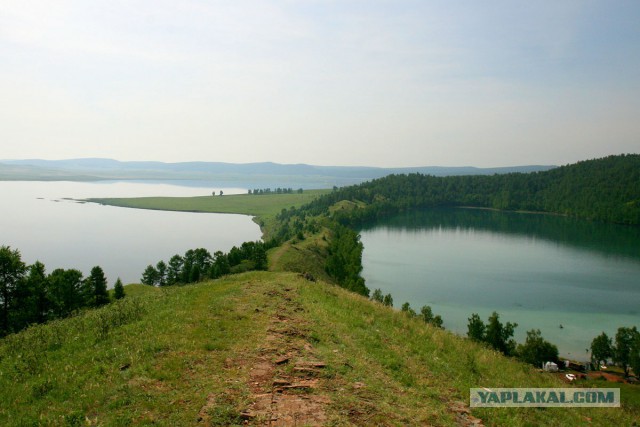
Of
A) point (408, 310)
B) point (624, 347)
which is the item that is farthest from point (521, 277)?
point (408, 310)

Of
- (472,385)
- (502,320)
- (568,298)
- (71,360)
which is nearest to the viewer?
(71,360)

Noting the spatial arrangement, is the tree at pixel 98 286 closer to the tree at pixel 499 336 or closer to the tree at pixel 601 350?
the tree at pixel 499 336

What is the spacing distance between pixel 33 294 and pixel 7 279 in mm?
3460

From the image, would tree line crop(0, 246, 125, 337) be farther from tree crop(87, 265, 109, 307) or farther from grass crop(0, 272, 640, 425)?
grass crop(0, 272, 640, 425)

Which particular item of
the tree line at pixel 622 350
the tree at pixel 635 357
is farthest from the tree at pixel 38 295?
the tree at pixel 635 357

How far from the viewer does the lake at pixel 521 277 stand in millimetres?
64438

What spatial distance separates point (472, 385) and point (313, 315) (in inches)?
316

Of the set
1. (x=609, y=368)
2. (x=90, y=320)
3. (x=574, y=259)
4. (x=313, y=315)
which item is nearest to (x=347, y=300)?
(x=313, y=315)

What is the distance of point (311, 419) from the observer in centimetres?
1039

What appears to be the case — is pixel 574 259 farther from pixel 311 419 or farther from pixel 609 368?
pixel 311 419

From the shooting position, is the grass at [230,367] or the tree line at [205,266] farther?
the tree line at [205,266]

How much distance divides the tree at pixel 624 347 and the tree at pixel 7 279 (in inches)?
2788

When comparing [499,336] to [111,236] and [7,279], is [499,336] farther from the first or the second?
[111,236]

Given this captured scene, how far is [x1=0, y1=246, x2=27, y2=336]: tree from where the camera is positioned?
134ft
